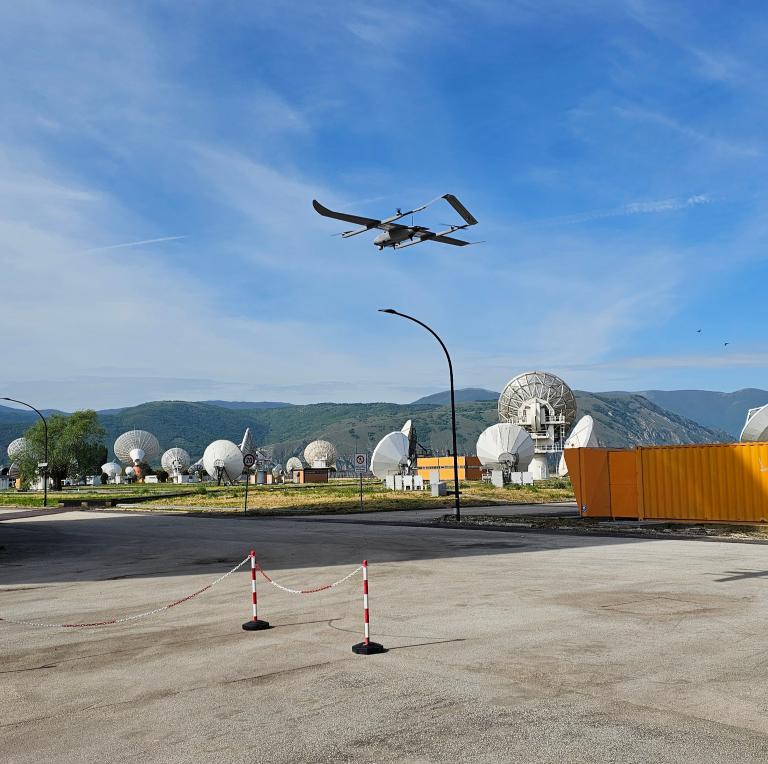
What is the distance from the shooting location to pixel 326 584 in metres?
15.3

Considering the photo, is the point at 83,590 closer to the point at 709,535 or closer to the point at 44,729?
the point at 44,729

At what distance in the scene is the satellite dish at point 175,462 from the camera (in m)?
150

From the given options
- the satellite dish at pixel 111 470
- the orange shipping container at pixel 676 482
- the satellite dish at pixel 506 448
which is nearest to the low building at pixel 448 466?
the satellite dish at pixel 506 448

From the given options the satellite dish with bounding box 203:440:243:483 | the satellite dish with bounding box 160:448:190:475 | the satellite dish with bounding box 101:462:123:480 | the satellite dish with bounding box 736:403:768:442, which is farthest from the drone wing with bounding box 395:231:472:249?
the satellite dish with bounding box 101:462:123:480

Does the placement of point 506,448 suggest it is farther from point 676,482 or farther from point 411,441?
point 676,482

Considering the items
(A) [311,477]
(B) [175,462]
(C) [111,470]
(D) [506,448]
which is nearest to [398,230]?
(D) [506,448]

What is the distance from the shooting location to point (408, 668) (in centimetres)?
858

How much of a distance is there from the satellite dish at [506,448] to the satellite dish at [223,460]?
4159 centimetres

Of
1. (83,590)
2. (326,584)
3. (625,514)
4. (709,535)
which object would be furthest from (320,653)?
(625,514)

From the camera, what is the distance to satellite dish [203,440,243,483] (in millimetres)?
108062

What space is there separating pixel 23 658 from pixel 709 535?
21.7 m

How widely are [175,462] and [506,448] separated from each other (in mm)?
87351

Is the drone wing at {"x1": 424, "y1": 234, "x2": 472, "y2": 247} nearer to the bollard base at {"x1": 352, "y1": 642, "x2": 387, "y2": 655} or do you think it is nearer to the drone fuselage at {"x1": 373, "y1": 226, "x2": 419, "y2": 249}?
the drone fuselage at {"x1": 373, "y1": 226, "x2": 419, "y2": 249}

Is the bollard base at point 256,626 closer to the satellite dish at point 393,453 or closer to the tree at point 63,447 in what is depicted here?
the satellite dish at point 393,453
